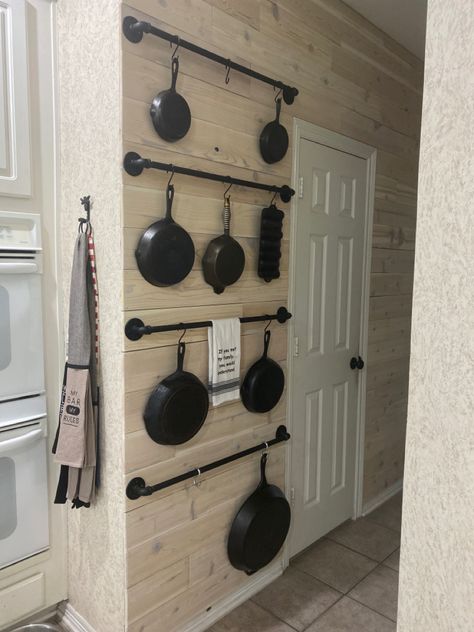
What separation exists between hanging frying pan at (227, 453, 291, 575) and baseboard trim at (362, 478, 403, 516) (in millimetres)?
949

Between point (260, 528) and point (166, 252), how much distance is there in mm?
1282

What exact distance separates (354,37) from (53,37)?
5.00 feet

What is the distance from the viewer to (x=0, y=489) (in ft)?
5.95

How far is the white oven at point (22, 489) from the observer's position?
1.82 metres

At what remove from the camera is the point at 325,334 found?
2600 millimetres

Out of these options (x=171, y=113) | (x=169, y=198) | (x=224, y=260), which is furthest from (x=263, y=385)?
(x=171, y=113)

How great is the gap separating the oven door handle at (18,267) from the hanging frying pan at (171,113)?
0.68m

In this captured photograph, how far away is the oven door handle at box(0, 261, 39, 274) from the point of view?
174 centimetres

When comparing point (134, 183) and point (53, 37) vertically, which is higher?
point (53, 37)

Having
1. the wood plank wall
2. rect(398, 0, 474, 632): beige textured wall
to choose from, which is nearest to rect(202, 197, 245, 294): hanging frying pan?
the wood plank wall

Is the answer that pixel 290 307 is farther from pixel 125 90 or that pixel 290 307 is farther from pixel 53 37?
pixel 53 37

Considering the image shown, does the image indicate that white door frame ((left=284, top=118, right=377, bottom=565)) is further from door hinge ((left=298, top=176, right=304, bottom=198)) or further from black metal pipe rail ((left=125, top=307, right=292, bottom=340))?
black metal pipe rail ((left=125, top=307, right=292, bottom=340))

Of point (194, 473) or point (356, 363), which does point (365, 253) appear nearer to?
point (356, 363)

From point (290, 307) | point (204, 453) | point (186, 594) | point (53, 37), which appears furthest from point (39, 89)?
point (186, 594)
